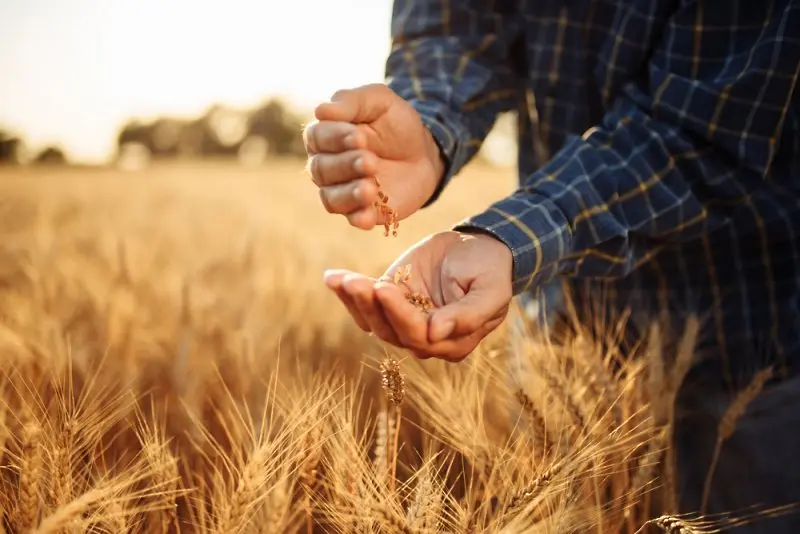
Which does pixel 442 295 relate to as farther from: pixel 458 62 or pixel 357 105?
pixel 458 62

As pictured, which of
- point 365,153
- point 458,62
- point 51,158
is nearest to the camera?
point 365,153

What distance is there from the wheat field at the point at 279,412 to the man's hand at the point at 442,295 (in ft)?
0.15

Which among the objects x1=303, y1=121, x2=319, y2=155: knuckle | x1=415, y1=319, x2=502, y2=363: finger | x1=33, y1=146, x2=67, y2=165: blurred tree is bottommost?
x1=33, y1=146, x2=67, y2=165: blurred tree

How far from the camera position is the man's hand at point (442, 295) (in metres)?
0.60

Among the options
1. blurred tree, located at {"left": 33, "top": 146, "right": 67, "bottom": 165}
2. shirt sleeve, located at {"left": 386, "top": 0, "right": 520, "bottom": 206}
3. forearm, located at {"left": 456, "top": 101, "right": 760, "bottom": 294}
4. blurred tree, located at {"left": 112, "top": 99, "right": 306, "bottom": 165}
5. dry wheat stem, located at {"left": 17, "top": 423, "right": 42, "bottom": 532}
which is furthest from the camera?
blurred tree, located at {"left": 112, "top": 99, "right": 306, "bottom": 165}

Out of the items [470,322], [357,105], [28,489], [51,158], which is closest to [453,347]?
[470,322]

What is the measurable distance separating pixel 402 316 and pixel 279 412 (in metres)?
0.15

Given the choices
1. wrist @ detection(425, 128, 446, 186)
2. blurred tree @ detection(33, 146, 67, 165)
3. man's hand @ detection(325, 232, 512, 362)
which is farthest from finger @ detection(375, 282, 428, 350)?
blurred tree @ detection(33, 146, 67, 165)

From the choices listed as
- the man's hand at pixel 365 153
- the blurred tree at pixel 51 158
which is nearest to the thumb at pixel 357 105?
the man's hand at pixel 365 153

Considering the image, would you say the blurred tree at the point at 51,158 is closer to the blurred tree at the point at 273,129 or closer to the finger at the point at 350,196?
the blurred tree at the point at 273,129

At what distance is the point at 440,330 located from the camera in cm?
60

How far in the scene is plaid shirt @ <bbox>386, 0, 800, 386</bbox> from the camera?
822mm

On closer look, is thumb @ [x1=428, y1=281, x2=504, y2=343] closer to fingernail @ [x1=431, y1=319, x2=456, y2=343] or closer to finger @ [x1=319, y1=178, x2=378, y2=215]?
fingernail @ [x1=431, y1=319, x2=456, y2=343]

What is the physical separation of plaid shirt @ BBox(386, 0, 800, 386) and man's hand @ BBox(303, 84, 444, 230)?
0.09 m
